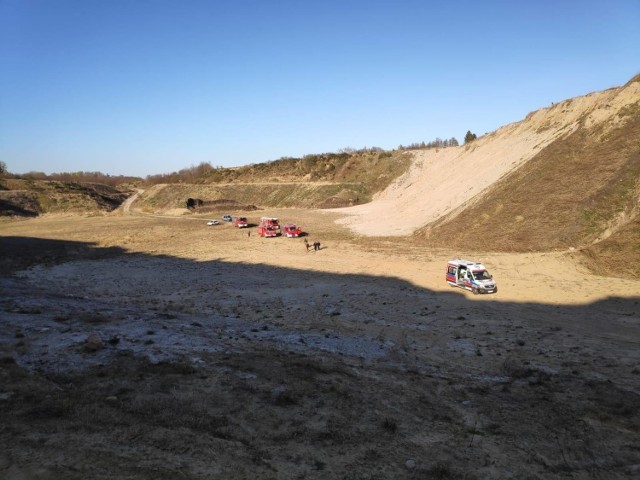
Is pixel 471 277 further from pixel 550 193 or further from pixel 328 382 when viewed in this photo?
pixel 550 193

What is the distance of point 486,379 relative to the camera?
12906mm

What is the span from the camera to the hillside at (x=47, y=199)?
3681 inches

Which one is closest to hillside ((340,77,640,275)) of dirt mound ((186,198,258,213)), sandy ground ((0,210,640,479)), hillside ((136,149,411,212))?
sandy ground ((0,210,640,479))

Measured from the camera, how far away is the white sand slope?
4639cm

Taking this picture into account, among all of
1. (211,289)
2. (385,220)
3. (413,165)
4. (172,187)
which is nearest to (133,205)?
(172,187)

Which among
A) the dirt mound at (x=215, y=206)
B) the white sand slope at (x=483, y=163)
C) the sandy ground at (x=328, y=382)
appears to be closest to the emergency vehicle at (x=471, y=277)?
the sandy ground at (x=328, y=382)

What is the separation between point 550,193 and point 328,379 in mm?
32968

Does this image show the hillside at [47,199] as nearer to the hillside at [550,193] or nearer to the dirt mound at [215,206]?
the dirt mound at [215,206]

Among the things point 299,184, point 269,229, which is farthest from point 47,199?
point 269,229

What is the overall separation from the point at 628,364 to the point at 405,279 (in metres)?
15.0

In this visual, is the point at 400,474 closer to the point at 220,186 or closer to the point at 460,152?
the point at 460,152

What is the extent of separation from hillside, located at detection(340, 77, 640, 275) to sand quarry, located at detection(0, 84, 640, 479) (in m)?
5.17

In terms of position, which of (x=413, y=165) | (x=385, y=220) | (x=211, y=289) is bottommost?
(x=211, y=289)

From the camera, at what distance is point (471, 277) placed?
24016mm
